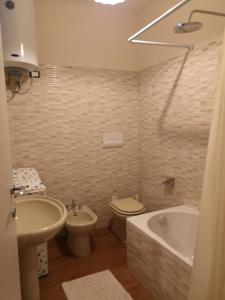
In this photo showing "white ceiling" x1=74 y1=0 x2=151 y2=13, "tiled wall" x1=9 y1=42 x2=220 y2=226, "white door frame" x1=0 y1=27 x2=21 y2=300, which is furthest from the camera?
"white ceiling" x1=74 y1=0 x2=151 y2=13

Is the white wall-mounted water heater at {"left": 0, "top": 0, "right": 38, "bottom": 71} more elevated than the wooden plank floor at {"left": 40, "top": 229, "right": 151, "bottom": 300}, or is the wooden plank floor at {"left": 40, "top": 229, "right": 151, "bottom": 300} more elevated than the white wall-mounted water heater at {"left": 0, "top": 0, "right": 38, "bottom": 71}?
the white wall-mounted water heater at {"left": 0, "top": 0, "right": 38, "bottom": 71}

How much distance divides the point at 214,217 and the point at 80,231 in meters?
1.52

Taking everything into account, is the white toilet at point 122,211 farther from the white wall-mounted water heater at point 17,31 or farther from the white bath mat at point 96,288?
the white wall-mounted water heater at point 17,31

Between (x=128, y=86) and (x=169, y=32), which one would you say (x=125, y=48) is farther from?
(x=169, y=32)

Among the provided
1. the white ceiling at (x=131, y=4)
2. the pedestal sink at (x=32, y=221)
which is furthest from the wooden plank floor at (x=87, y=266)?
the white ceiling at (x=131, y=4)

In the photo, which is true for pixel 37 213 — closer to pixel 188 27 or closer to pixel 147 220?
pixel 147 220

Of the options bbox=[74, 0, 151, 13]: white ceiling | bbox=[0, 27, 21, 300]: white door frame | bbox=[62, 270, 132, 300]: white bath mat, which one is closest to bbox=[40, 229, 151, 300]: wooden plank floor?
bbox=[62, 270, 132, 300]: white bath mat

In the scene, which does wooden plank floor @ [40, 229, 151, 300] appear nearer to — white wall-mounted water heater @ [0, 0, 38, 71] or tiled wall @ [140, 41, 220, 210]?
tiled wall @ [140, 41, 220, 210]

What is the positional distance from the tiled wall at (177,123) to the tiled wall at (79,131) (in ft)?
0.74

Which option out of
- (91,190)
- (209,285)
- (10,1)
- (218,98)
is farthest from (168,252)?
(10,1)

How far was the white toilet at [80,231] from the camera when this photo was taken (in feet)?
7.34

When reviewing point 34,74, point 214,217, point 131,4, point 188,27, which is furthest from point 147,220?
point 131,4

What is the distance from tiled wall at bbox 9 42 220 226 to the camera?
2.15 meters

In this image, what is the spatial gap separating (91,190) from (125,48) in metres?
1.84
